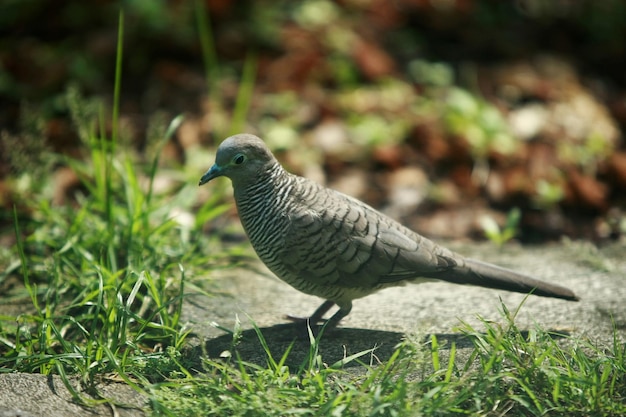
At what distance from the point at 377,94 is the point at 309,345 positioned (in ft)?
11.6

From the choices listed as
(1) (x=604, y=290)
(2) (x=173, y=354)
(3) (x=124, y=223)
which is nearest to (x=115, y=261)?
(3) (x=124, y=223)

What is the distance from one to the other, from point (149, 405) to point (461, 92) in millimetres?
4405

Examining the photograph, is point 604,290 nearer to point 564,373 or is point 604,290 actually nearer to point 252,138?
point 564,373

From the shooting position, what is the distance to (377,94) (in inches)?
267

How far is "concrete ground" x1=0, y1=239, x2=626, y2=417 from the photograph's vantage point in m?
3.18

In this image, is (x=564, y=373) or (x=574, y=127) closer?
(x=564, y=373)

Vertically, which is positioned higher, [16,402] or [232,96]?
[232,96]

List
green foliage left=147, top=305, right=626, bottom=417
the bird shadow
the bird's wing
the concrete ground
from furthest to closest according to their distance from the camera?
the bird's wing, the bird shadow, the concrete ground, green foliage left=147, top=305, right=626, bottom=417

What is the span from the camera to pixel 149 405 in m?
3.15

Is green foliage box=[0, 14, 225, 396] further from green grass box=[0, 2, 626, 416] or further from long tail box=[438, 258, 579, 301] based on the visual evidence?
long tail box=[438, 258, 579, 301]

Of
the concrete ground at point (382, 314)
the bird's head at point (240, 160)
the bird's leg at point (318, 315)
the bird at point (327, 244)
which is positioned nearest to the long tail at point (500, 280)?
the bird at point (327, 244)

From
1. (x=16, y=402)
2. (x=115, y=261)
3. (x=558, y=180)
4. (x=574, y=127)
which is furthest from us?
(x=574, y=127)

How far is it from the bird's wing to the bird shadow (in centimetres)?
30

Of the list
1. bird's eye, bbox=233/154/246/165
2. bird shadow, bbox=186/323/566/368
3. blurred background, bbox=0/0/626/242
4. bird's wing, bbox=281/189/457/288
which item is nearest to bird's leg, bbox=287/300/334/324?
bird shadow, bbox=186/323/566/368
